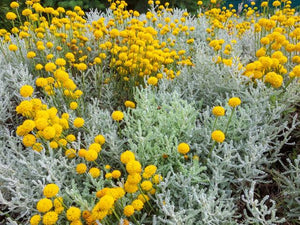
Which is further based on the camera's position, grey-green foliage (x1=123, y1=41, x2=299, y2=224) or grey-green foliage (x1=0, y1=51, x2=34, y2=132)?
grey-green foliage (x1=0, y1=51, x2=34, y2=132)

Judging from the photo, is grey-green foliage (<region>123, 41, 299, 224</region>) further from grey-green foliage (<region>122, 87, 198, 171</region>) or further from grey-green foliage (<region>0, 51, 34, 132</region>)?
grey-green foliage (<region>0, 51, 34, 132</region>)

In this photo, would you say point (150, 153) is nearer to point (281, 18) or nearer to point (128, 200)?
point (128, 200)

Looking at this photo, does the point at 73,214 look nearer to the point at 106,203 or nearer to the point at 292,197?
the point at 106,203

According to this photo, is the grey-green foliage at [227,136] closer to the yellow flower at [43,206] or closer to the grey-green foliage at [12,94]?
the yellow flower at [43,206]

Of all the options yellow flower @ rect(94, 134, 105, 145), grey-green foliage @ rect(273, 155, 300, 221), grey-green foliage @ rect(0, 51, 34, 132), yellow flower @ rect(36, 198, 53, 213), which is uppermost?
grey-green foliage @ rect(0, 51, 34, 132)

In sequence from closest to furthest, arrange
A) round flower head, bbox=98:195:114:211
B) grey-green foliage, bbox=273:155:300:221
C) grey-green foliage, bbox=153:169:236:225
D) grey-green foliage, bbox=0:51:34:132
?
round flower head, bbox=98:195:114:211
grey-green foliage, bbox=153:169:236:225
grey-green foliage, bbox=273:155:300:221
grey-green foliage, bbox=0:51:34:132

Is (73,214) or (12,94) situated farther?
(12,94)

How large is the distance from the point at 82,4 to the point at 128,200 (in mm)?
5121

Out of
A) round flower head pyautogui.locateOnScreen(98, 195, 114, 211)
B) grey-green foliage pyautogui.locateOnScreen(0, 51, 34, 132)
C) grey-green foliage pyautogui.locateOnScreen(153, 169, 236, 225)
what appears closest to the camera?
round flower head pyautogui.locateOnScreen(98, 195, 114, 211)

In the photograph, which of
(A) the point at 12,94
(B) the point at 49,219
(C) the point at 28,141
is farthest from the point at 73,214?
(A) the point at 12,94

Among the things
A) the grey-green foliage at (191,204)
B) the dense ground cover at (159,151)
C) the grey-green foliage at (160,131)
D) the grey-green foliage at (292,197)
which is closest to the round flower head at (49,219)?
the dense ground cover at (159,151)

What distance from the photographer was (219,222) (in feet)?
4.92

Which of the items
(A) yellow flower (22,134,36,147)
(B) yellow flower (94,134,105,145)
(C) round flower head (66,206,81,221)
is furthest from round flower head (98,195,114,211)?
(A) yellow flower (22,134,36,147)

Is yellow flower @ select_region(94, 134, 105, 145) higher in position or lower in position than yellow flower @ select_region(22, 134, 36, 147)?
lower
